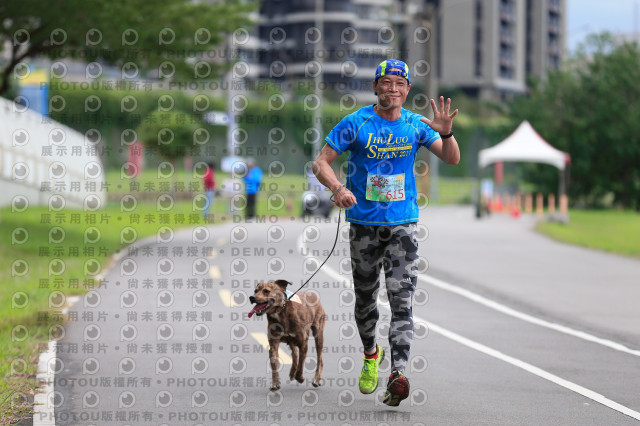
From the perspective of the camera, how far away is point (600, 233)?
28906 mm

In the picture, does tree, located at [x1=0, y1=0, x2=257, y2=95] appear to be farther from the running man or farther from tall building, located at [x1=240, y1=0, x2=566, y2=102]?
tall building, located at [x1=240, y1=0, x2=566, y2=102]

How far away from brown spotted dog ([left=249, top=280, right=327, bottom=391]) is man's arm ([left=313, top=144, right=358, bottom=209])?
29.0 inches

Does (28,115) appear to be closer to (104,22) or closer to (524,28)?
(104,22)

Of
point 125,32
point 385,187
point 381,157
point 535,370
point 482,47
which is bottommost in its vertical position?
point 535,370

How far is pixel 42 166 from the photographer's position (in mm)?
31203

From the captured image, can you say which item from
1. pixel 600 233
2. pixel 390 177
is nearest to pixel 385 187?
pixel 390 177

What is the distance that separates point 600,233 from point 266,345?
2043cm

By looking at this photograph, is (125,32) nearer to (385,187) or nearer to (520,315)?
(520,315)

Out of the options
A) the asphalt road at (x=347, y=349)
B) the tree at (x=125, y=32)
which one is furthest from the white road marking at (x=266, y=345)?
the tree at (x=125, y=32)

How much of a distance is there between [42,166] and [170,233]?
657 centimetres

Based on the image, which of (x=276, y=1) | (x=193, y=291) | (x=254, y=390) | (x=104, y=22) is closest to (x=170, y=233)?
(x=104, y=22)

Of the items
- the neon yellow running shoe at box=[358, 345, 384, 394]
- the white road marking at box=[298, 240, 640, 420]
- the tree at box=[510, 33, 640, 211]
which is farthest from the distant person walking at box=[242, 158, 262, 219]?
the tree at box=[510, 33, 640, 211]

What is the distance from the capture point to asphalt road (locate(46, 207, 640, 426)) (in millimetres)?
7176

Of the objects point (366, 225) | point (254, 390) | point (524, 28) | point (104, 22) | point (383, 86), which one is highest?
point (524, 28)
